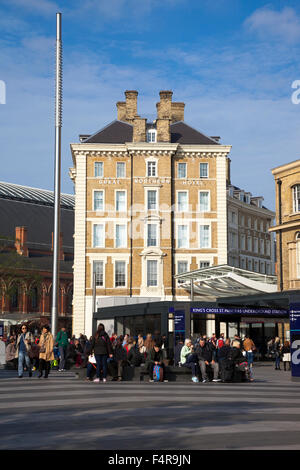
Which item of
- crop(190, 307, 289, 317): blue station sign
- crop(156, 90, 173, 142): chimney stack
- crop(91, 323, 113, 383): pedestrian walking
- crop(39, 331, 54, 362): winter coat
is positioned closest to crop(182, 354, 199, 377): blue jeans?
crop(91, 323, 113, 383): pedestrian walking

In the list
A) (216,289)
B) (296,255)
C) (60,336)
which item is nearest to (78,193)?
(216,289)

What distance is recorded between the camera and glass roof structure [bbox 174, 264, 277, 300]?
44.0m

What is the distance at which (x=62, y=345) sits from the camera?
29.0m

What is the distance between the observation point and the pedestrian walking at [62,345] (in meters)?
28.7

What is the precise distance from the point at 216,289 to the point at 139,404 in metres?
38.0

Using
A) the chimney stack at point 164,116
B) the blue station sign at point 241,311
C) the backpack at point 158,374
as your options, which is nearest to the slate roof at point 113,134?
the chimney stack at point 164,116

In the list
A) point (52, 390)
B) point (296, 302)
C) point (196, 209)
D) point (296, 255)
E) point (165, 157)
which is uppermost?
point (165, 157)

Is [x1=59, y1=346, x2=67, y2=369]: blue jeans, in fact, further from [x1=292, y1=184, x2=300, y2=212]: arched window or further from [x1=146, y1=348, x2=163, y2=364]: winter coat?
[x1=292, y1=184, x2=300, y2=212]: arched window

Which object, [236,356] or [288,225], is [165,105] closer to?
[288,225]

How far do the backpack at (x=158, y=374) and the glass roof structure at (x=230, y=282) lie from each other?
68.3 feet

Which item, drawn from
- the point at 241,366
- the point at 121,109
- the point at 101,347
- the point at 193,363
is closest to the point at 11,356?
the point at 193,363

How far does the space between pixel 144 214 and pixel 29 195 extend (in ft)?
214

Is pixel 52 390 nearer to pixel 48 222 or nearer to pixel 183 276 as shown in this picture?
pixel 183 276
